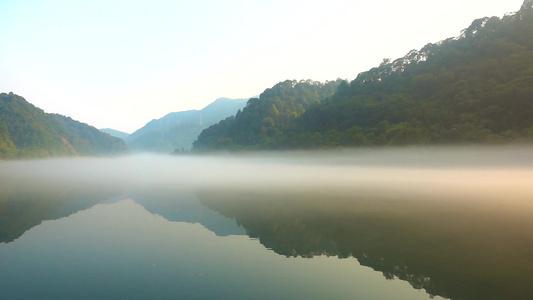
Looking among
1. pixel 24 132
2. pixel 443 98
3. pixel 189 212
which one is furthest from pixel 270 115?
pixel 189 212

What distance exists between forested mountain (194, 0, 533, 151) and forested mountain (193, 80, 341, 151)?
17372mm

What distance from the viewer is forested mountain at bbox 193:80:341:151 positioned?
508 ft

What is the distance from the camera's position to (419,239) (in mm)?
13391

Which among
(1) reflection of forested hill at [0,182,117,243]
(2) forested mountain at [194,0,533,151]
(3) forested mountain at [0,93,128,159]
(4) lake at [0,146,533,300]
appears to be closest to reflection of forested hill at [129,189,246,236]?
(4) lake at [0,146,533,300]

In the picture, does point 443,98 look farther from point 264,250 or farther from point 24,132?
point 24,132

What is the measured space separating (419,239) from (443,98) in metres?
84.9

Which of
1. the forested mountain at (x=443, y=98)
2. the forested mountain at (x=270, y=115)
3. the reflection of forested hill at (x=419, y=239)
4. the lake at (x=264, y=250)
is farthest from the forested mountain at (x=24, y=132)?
the reflection of forested hill at (x=419, y=239)

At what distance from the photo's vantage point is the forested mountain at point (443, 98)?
69.2 metres

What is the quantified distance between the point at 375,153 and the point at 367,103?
21521mm

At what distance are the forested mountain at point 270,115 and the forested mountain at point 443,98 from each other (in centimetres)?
1737

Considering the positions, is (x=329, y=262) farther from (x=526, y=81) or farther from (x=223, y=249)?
(x=526, y=81)

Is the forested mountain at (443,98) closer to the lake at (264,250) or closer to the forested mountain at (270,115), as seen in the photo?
the forested mountain at (270,115)

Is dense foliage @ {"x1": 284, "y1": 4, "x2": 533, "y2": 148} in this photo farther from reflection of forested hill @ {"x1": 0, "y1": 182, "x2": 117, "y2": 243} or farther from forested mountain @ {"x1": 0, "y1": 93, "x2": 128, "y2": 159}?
forested mountain @ {"x1": 0, "y1": 93, "x2": 128, "y2": 159}

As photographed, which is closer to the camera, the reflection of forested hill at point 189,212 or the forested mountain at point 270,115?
the reflection of forested hill at point 189,212
